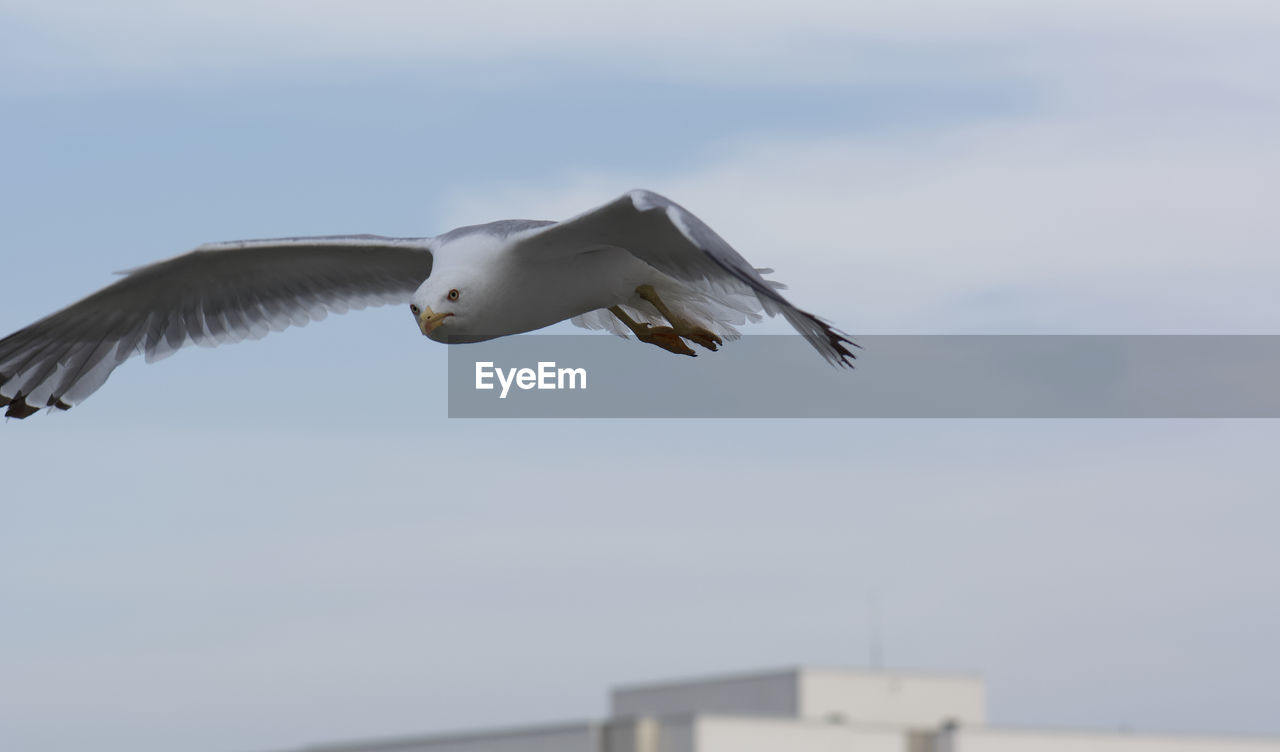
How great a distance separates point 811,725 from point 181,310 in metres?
6.71

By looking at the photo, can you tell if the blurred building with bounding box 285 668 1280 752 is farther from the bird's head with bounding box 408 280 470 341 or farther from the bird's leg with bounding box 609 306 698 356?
the bird's head with bounding box 408 280 470 341

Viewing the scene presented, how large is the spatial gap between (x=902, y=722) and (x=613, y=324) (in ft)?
15.5

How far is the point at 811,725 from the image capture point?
65.3 ft

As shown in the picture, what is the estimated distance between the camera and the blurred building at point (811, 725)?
1977 centimetres

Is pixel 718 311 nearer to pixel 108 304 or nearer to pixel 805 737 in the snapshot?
pixel 805 737

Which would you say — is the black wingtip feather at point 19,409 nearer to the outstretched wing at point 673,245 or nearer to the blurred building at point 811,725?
the blurred building at point 811,725

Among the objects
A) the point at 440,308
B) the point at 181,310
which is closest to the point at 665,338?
the point at 440,308

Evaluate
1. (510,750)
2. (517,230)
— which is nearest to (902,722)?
(510,750)

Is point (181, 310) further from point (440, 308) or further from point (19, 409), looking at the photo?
point (440, 308)

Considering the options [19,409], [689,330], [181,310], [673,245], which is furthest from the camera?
[19,409]

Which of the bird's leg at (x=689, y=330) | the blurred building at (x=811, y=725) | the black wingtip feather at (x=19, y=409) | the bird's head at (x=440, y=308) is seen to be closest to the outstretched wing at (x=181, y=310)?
the black wingtip feather at (x=19, y=409)

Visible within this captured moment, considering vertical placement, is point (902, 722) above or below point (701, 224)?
below

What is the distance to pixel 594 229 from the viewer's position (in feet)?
56.5

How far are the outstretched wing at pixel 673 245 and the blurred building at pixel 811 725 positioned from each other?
13.7 ft
